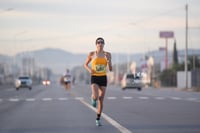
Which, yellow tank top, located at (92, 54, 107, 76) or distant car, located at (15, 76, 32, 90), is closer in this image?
yellow tank top, located at (92, 54, 107, 76)

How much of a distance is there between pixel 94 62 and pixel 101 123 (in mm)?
2252

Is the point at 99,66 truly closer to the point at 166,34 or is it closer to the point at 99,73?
the point at 99,73

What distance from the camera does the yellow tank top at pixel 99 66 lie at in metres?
16.7

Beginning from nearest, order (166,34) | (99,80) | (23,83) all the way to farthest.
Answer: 1. (99,80)
2. (23,83)
3. (166,34)

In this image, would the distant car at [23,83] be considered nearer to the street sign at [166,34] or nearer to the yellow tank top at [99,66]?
the street sign at [166,34]

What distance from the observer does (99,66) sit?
54.9 feet

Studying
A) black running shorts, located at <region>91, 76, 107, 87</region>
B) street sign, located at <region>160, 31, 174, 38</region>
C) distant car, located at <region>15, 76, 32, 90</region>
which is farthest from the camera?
street sign, located at <region>160, 31, 174, 38</region>

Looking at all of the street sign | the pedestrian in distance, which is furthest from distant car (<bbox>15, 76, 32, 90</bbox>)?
the pedestrian in distance

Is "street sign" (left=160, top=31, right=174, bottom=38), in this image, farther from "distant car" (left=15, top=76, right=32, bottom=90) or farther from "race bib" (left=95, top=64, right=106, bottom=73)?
"race bib" (left=95, top=64, right=106, bottom=73)

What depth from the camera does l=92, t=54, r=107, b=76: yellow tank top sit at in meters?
16.7

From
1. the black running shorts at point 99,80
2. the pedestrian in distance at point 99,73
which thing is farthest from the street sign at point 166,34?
the black running shorts at point 99,80

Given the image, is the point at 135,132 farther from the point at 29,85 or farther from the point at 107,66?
the point at 29,85

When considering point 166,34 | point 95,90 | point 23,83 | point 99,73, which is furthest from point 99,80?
point 166,34

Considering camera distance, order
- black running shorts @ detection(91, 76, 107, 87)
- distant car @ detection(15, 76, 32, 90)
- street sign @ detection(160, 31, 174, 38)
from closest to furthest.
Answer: black running shorts @ detection(91, 76, 107, 87) → distant car @ detection(15, 76, 32, 90) → street sign @ detection(160, 31, 174, 38)
